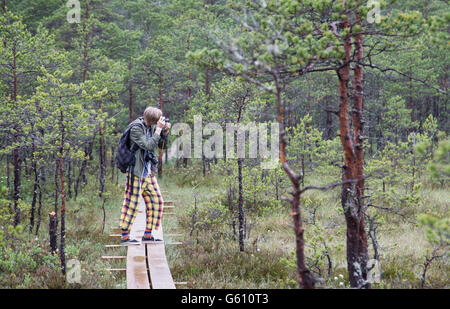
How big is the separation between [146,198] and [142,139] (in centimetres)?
118

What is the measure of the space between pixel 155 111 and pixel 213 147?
11.7m

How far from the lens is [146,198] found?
677 centimetres

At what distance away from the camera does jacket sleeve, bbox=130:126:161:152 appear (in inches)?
245

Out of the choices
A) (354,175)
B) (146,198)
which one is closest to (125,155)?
(146,198)

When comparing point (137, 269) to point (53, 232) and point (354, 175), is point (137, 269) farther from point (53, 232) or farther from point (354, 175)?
point (354, 175)

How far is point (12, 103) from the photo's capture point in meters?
9.98

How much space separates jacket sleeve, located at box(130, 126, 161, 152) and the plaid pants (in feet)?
2.22

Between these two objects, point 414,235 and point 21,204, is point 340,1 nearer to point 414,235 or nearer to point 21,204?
point 414,235

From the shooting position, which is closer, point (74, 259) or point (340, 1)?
point (340, 1)

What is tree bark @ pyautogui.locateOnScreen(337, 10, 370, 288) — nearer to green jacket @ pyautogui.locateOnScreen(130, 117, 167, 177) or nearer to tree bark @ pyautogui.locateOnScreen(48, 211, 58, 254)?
green jacket @ pyautogui.locateOnScreen(130, 117, 167, 177)

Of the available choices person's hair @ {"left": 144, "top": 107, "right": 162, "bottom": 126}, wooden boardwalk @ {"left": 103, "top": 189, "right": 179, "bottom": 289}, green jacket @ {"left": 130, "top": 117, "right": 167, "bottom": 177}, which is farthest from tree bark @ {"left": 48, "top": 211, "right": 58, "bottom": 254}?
person's hair @ {"left": 144, "top": 107, "right": 162, "bottom": 126}

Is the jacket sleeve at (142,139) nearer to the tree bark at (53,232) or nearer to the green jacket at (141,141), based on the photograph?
the green jacket at (141,141)

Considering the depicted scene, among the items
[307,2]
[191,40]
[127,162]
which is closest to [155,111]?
[127,162]

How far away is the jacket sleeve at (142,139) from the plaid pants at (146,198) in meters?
0.68
